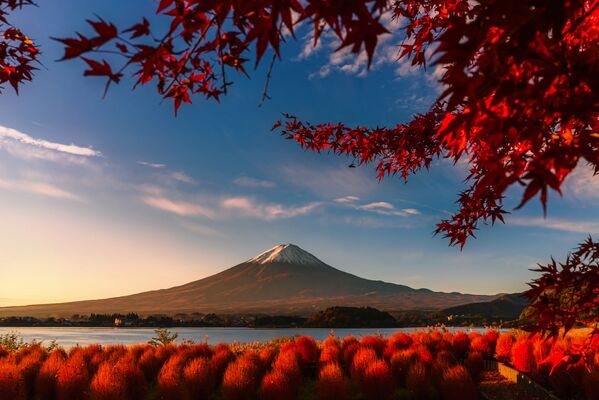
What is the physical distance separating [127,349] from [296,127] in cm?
670

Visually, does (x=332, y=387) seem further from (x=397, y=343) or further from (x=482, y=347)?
(x=482, y=347)

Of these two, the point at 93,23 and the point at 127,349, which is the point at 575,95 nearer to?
the point at 93,23

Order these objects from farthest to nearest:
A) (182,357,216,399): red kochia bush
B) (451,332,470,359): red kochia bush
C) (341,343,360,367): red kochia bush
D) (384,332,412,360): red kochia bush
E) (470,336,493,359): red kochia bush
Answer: (451,332,470,359): red kochia bush
(470,336,493,359): red kochia bush
(384,332,412,360): red kochia bush
(341,343,360,367): red kochia bush
(182,357,216,399): red kochia bush

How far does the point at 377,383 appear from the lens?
21.8 ft

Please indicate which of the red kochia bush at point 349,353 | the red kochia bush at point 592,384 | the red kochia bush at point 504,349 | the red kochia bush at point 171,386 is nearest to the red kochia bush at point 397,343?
the red kochia bush at point 349,353

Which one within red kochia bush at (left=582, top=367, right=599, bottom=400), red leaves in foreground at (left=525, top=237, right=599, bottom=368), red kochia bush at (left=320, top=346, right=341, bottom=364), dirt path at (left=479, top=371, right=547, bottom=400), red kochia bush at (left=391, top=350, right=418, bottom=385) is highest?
red leaves in foreground at (left=525, top=237, right=599, bottom=368)

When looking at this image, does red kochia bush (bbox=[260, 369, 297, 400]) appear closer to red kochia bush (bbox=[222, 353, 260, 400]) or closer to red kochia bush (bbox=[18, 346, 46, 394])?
red kochia bush (bbox=[222, 353, 260, 400])

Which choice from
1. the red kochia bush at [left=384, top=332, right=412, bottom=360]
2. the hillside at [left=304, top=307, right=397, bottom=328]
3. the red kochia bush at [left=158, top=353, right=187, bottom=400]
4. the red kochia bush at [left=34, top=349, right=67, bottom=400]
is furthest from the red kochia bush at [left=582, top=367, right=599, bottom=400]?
the hillside at [left=304, top=307, right=397, bottom=328]

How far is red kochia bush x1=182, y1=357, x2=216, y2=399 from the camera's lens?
6.77 m

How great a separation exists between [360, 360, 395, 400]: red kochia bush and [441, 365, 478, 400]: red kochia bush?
0.78 meters

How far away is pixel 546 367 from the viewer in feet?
26.0

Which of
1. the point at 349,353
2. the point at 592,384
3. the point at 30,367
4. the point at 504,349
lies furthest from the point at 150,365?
the point at 592,384

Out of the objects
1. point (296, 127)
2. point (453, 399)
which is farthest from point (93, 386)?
point (453, 399)

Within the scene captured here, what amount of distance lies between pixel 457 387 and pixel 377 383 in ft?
3.68
